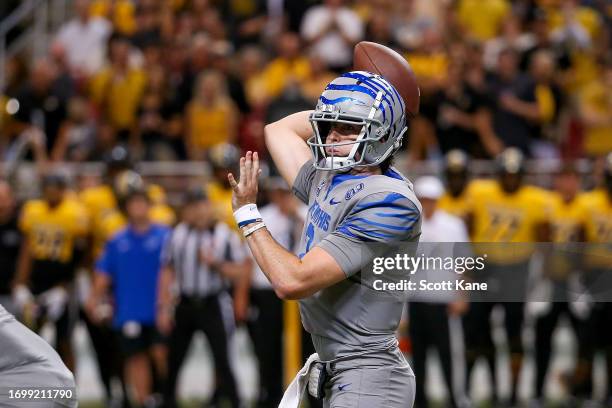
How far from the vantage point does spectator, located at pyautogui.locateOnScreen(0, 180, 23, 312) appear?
9.30 meters

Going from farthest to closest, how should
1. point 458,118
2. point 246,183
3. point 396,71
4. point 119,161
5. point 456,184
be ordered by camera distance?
1. point 458,118
2. point 119,161
3. point 456,184
4. point 396,71
5. point 246,183

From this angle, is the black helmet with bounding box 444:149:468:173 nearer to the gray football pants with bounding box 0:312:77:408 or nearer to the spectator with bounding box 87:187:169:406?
the spectator with bounding box 87:187:169:406

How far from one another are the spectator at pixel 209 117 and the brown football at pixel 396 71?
6.52m

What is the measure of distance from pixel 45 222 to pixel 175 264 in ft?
4.24

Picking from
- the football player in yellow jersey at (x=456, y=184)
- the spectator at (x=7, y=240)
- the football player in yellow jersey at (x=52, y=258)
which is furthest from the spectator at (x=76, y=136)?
the football player in yellow jersey at (x=456, y=184)

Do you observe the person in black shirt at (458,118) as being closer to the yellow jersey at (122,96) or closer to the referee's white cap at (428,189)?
the referee's white cap at (428,189)

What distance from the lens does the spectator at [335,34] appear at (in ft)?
38.2

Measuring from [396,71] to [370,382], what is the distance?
3.70 ft

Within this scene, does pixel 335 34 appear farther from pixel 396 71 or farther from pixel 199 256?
pixel 396 71

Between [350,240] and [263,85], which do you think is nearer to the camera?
[350,240]

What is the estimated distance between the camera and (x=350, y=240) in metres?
3.98

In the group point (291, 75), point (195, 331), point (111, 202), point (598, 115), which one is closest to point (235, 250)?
point (195, 331)

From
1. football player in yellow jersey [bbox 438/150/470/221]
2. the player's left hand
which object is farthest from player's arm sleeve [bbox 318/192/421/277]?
football player in yellow jersey [bbox 438/150/470/221]

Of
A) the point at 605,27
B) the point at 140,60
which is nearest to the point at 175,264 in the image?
the point at 140,60
